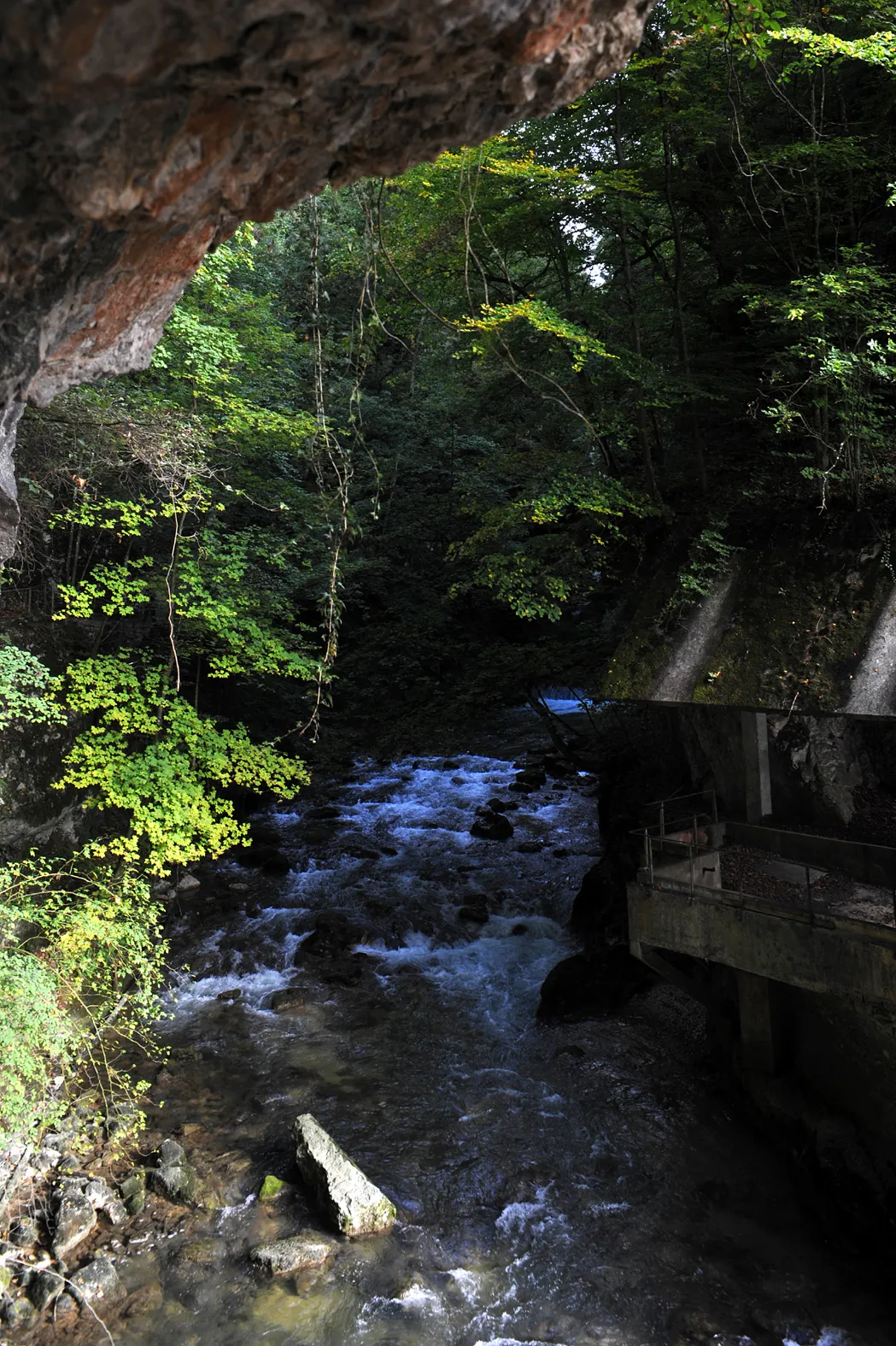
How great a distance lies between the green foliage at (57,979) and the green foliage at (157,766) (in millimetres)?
695

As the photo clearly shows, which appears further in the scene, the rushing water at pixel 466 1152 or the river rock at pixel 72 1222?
the river rock at pixel 72 1222

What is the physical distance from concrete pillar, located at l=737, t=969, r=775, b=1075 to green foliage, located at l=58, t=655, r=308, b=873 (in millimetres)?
5804

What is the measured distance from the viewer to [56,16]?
2.50 metres

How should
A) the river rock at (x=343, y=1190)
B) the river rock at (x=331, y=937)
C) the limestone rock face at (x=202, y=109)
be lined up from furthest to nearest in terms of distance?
the river rock at (x=331, y=937), the river rock at (x=343, y=1190), the limestone rock face at (x=202, y=109)

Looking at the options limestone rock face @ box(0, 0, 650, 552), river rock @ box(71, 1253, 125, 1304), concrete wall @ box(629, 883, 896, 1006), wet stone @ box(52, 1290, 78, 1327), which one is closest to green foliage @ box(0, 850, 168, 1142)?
river rock @ box(71, 1253, 125, 1304)

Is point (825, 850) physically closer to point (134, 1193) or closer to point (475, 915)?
point (475, 915)

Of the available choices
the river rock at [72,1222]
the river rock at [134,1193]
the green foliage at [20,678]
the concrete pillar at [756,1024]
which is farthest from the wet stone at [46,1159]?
the concrete pillar at [756,1024]

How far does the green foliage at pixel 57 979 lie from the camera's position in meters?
6.88

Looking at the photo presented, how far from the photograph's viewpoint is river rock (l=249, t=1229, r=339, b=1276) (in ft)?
24.6

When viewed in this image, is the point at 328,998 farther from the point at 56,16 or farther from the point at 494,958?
the point at 56,16

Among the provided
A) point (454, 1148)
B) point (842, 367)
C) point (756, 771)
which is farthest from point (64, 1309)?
point (842, 367)

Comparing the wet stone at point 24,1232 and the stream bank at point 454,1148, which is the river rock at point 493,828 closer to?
the stream bank at point 454,1148

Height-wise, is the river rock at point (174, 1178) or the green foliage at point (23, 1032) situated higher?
the green foliage at point (23, 1032)

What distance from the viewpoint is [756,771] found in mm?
11023
